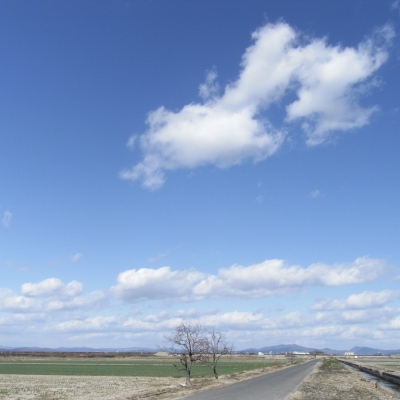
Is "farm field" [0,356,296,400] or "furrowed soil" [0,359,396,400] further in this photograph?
"farm field" [0,356,296,400]

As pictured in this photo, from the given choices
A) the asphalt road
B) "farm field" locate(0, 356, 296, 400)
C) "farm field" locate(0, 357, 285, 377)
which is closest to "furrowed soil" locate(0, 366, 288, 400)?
"farm field" locate(0, 356, 296, 400)

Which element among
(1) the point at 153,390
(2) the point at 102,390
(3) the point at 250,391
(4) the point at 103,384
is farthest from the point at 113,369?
(3) the point at 250,391

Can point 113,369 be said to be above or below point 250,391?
below

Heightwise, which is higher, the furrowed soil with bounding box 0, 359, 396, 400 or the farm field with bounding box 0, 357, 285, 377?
the furrowed soil with bounding box 0, 359, 396, 400

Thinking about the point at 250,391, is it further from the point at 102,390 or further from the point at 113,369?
the point at 113,369

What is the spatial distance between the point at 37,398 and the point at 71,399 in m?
4.61

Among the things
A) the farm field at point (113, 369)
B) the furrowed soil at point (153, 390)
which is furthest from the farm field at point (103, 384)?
the farm field at point (113, 369)

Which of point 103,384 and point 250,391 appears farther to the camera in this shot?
point 103,384

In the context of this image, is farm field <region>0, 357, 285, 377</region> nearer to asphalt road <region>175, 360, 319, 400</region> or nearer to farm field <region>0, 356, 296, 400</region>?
farm field <region>0, 356, 296, 400</region>

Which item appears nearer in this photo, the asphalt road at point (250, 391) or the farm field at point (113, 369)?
the asphalt road at point (250, 391)

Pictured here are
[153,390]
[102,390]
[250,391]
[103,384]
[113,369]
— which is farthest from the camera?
[113,369]

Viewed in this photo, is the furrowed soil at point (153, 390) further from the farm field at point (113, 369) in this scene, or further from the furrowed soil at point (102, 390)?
the farm field at point (113, 369)

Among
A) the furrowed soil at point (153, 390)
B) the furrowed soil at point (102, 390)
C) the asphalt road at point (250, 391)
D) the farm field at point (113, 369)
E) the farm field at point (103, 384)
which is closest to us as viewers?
the asphalt road at point (250, 391)

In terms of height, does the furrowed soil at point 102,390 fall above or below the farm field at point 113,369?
above
